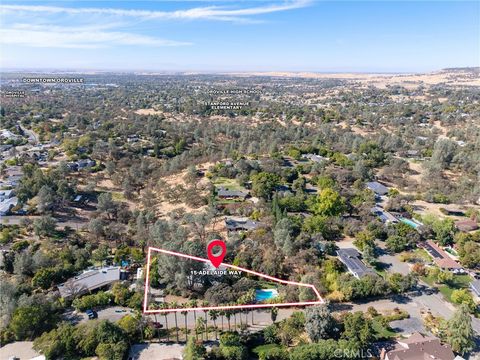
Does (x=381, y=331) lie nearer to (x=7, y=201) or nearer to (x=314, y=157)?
(x=314, y=157)

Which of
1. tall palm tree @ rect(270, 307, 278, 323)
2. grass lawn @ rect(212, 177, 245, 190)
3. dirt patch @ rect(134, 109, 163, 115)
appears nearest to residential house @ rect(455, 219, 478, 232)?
tall palm tree @ rect(270, 307, 278, 323)

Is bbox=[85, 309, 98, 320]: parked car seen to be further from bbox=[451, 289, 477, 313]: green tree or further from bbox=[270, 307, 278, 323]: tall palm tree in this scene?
bbox=[451, 289, 477, 313]: green tree

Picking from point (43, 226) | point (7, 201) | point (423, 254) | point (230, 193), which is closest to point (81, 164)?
point (7, 201)

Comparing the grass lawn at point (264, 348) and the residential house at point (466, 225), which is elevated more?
the residential house at point (466, 225)

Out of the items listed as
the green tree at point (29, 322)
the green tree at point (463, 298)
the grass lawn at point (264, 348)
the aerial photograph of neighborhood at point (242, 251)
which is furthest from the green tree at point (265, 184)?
the green tree at point (29, 322)

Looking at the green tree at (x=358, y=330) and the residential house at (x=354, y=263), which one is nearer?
the green tree at (x=358, y=330)

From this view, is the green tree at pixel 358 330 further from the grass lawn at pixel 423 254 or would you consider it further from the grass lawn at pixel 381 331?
the grass lawn at pixel 423 254
